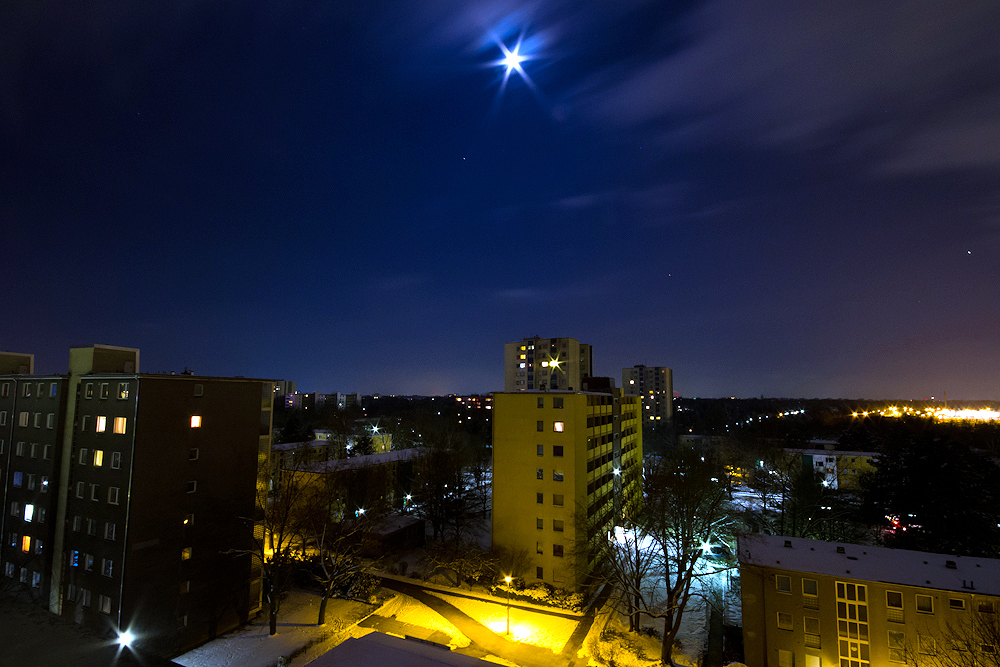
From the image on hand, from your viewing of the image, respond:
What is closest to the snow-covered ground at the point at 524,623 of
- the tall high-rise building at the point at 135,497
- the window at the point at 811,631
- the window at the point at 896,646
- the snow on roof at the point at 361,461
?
the window at the point at 811,631

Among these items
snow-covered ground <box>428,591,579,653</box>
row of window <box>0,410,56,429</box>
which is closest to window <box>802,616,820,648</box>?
snow-covered ground <box>428,591,579,653</box>

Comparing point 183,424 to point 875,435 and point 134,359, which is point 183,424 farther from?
point 875,435

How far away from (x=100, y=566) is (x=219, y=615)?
6091mm

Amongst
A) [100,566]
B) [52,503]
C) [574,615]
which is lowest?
[574,615]

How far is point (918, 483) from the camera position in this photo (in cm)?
2972

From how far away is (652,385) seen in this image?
455 ft

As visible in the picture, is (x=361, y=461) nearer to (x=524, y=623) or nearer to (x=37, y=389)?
(x=524, y=623)

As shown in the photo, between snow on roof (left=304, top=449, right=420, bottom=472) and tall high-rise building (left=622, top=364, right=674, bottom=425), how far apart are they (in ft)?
322

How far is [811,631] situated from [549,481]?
15683 mm

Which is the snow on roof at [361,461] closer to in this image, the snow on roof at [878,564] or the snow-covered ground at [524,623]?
the snow-covered ground at [524,623]

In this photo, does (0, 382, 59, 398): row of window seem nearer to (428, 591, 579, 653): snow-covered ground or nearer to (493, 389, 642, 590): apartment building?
(428, 591, 579, 653): snow-covered ground

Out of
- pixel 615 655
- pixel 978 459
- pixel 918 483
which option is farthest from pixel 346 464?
pixel 978 459

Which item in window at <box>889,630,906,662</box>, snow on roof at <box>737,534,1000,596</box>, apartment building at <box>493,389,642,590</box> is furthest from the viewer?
apartment building at <box>493,389,642,590</box>

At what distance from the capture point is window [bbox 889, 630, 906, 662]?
745 inches
